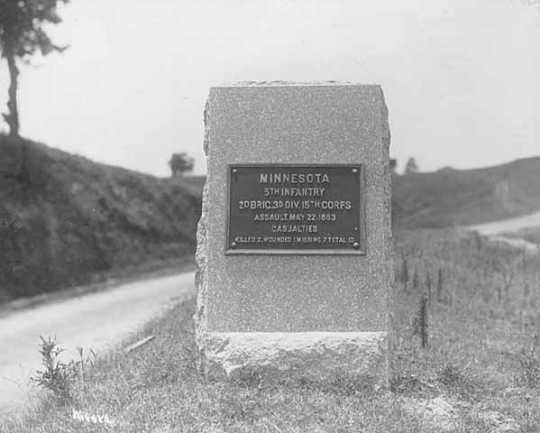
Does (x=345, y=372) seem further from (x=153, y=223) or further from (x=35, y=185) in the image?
(x=153, y=223)

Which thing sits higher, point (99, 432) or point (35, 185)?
point (35, 185)

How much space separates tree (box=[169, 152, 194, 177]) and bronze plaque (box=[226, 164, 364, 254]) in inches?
1536

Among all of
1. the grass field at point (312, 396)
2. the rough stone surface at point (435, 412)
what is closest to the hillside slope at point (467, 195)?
the grass field at point (312, 396)

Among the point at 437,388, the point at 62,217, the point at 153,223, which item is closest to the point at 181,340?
the point at 437,388

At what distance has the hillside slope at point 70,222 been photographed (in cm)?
1898

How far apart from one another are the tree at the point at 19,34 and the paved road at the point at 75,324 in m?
8.09

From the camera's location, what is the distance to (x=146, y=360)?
7.25 meters

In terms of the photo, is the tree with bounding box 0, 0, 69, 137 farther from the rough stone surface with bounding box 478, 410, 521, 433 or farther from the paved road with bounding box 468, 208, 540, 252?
the rough stone surface with bounding box 478, 410, 521, 433

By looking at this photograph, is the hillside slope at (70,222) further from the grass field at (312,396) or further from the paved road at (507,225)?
the paved road at (507,225)

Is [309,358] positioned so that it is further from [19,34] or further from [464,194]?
[464,194]

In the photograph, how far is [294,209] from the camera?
604 centimetres

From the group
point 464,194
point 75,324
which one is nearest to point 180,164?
point 464,194

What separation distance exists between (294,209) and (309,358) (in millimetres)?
1230

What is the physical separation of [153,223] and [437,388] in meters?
21.9
